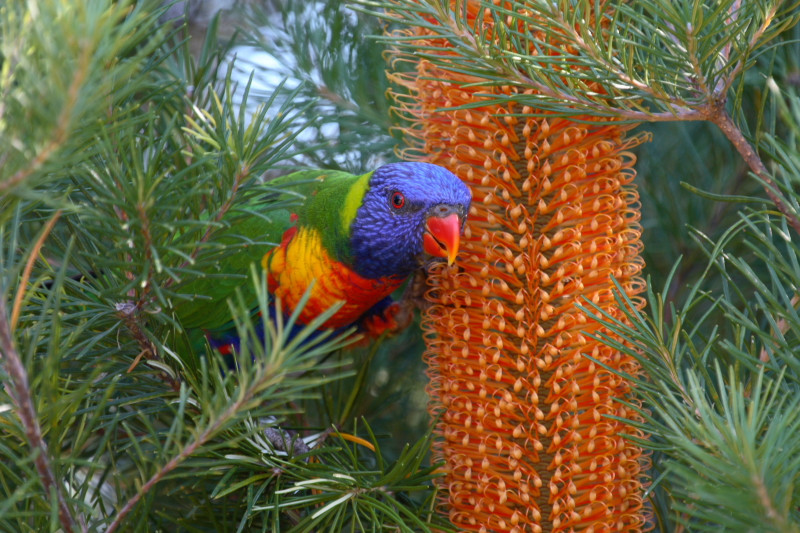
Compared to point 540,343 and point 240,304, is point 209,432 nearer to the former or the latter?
point 240,304

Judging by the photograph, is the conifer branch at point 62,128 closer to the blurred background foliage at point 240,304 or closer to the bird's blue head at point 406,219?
the blurred background foliage at point 240,304

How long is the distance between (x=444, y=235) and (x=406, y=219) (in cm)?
→ 23

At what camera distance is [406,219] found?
1.21 m

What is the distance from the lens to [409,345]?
1.44 metres

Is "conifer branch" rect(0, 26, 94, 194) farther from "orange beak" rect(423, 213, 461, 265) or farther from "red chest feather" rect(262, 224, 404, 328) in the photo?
"red chest feather" rect(262, 224, 404, 328)

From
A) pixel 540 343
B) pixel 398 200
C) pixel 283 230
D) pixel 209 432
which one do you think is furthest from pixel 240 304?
pixel 283 230

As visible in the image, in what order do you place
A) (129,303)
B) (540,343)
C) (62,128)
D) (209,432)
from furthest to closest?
(540,343) → (129,303) → (209,432) → (62,128)

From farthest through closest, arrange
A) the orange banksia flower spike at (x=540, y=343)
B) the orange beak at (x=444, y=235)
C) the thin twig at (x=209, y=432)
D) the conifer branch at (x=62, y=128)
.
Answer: the orange beak at (x=444, y=235) → the orange banksia flower spike at (x=540, y=343) → the thin twig at (x=209, y=432) → the conifer branch at (x=62, y=128)

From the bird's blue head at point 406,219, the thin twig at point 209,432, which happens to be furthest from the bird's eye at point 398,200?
the thin twig at point 209,432

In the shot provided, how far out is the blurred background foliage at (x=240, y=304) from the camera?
0.47 metres

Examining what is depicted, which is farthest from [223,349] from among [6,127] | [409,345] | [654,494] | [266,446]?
[6,127]

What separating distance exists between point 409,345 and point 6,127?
1.07 metres

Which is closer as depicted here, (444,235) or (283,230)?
(444,235)

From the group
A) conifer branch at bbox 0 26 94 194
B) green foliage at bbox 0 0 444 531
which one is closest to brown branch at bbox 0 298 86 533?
green foliage at bbox 0 0 444 531
